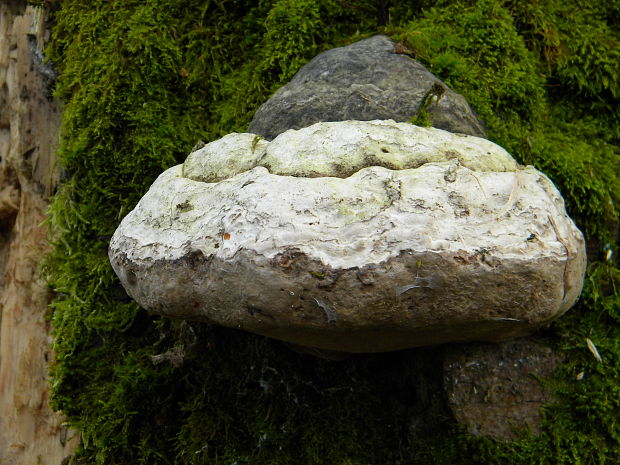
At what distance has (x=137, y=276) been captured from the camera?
1931 mm

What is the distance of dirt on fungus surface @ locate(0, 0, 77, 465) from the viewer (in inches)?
122

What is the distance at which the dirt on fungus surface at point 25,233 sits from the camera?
309 centimetres

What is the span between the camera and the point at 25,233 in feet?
10.8

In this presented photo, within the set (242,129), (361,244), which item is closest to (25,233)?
(242,129)

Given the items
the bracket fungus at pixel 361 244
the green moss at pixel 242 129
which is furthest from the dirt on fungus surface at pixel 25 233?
the bracket fungus at pixel 361 244

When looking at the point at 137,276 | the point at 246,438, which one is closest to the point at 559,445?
the point at 246,438

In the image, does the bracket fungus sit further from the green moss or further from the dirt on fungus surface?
the dirt on fungus surface

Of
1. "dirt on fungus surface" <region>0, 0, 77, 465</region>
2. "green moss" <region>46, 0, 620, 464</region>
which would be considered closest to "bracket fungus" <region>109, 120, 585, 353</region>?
"green moss" <region>46, 0, 620, 464</region>

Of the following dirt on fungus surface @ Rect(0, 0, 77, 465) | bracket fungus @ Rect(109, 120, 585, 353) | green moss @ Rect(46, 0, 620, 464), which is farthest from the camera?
dirt on fungus surface @ Rect(0, 0, 77, 465)

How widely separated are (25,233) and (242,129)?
1443 millimetres

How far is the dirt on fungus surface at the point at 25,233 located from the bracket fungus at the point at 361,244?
1488 mm

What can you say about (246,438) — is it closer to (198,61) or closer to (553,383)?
(553,383)

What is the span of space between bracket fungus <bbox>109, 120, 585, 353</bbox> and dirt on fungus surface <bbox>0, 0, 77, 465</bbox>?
1488 millimetres

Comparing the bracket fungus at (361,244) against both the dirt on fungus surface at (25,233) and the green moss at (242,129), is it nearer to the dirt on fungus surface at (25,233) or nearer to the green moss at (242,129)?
the green moss at (242,129)
